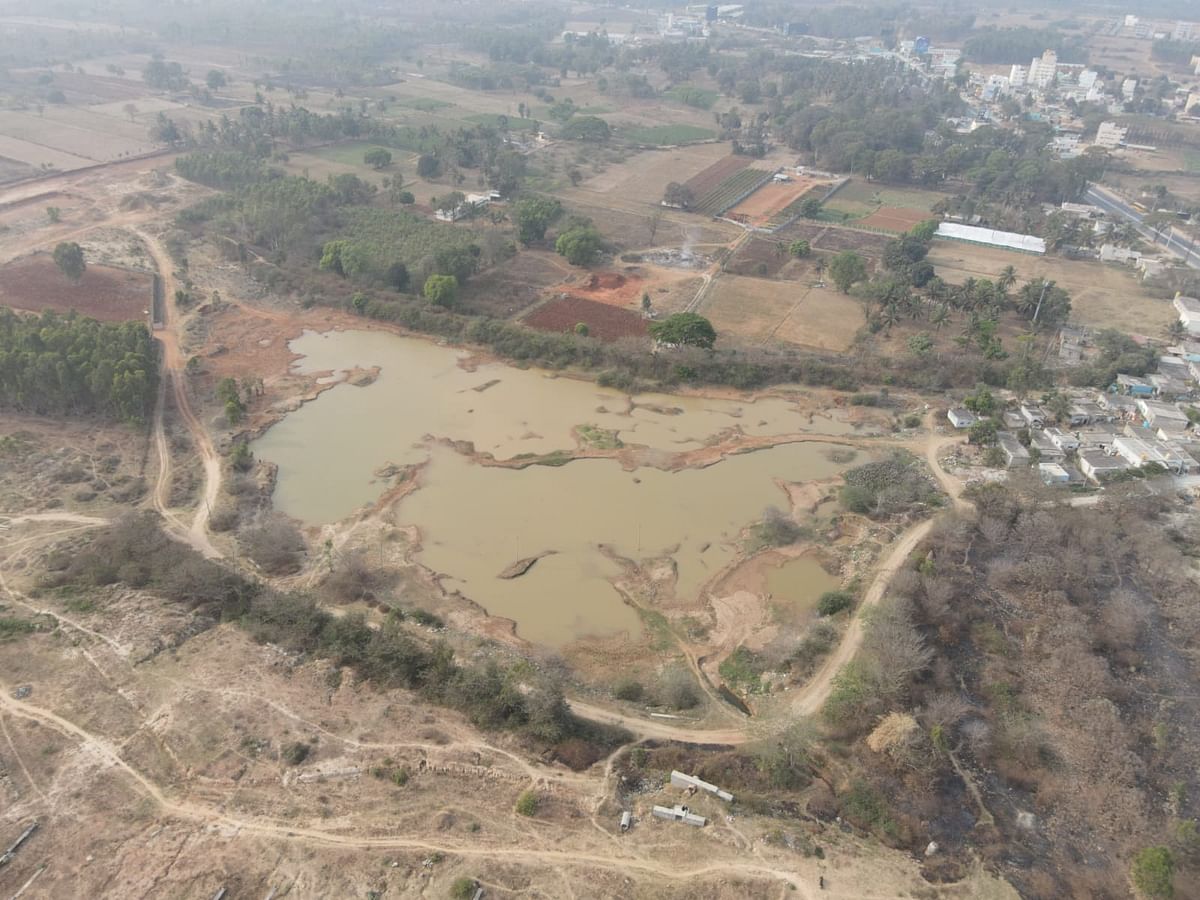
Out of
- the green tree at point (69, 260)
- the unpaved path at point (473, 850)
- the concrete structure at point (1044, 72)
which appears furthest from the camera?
the concrete structure at point (1044, 72)

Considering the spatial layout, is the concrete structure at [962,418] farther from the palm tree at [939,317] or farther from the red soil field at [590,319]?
the red soil field at [590,319]

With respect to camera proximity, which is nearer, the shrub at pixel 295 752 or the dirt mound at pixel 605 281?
the shrub at pixel 295 752

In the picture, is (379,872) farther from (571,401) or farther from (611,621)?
(571,401)

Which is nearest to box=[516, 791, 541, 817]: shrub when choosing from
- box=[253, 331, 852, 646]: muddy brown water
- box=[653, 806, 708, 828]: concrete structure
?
box=[653, 806, 708, 828]: concrete structure

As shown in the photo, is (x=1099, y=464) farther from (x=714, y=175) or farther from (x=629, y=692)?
(x=714, y=175)

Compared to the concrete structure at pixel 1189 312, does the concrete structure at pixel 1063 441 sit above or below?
below

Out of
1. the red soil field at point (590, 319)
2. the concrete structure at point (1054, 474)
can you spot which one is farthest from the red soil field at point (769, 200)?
the concrete structure at point (1054, 474)

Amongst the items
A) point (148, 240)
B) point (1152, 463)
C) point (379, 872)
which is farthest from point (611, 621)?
point (148, 240)

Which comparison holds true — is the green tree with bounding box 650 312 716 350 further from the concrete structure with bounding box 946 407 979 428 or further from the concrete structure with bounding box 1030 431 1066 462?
the concrete structure with bounding box 1030 431 1066 462
